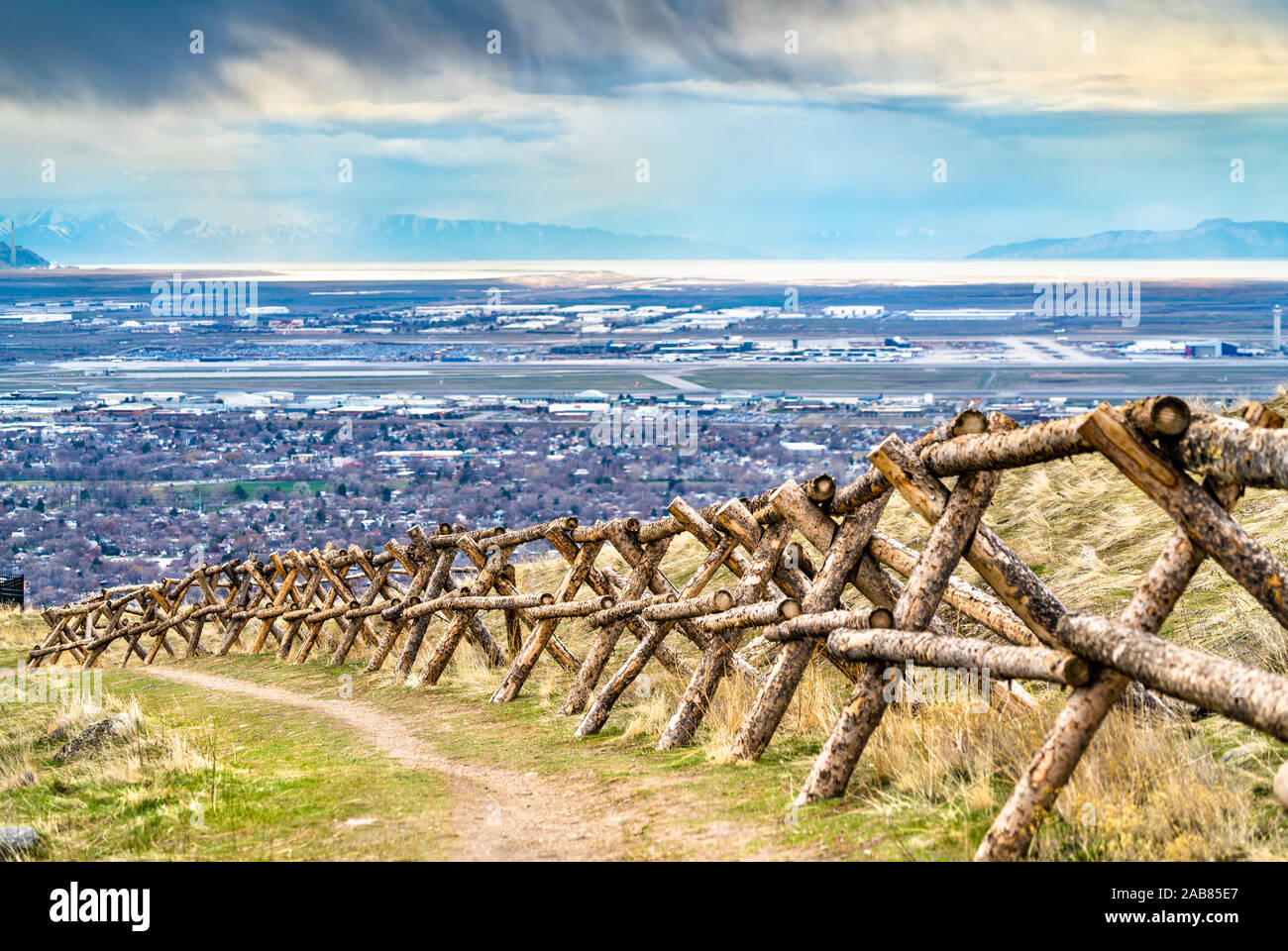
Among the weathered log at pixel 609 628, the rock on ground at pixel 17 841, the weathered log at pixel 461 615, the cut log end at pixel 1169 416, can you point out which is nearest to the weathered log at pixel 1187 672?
the cut log end at pixel 1169 416

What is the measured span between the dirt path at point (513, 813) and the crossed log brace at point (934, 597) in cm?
106

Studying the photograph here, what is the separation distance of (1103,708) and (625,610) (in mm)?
5303

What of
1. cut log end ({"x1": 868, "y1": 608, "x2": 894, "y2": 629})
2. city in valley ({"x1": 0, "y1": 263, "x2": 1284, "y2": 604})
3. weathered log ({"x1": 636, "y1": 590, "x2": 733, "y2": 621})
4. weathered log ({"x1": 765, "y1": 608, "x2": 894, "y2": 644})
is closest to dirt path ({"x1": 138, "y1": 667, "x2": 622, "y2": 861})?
weathered log ({"x1": 765, "y1": 608, "x2": 894, "y2": 644})

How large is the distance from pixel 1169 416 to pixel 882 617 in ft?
6.80

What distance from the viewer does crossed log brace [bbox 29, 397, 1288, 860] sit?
4.62 meters

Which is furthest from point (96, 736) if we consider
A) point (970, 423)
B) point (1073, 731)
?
point (1073, 731)

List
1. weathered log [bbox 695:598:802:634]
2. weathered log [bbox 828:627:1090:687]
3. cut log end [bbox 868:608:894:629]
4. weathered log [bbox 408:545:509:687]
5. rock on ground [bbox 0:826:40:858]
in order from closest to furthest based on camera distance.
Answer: weathered log [bbox 828:627:1090:687], cut log end [bbox 868:608:894:629], rock on ground [bbox 0:826:40:858], weathered log [bbox 695:598:802:634], weathered log [bbox 408:545:509:687]

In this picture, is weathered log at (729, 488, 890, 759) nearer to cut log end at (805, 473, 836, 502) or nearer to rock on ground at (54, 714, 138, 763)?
cut log end at (805, 473, 836, 502)

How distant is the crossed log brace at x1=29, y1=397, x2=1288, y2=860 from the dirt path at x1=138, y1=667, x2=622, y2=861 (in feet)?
3.47

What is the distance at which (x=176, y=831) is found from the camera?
6.84 m

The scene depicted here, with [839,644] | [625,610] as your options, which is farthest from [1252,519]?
[839,644]

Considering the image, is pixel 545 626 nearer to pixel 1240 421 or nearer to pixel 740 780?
pixel 740 780

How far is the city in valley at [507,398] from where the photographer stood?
75812 millimetres

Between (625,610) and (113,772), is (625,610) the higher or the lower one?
the higher one
